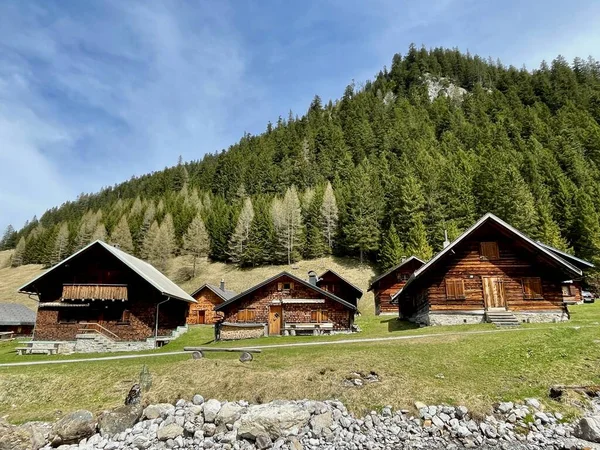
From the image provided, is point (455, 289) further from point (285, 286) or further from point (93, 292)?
point (93, 292)

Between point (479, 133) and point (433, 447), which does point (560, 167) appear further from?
point (433, 447)

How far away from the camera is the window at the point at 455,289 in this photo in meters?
26.3

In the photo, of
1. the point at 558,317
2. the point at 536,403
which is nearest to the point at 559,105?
the point at 558,317

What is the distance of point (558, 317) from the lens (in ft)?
81.3

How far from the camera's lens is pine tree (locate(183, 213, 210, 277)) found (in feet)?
274

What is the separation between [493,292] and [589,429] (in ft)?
53.6

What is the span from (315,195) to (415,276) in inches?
2332

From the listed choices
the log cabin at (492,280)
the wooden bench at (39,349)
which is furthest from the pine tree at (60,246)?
the log cabin at (492,280)

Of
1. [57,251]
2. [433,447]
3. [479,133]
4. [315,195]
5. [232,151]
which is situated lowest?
[433,447]

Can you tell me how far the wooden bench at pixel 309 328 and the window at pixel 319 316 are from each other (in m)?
0.35

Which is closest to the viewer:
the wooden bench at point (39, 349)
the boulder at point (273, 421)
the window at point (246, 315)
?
the boulder at point (273, 421)

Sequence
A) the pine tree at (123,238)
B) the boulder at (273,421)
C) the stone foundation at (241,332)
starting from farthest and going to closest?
the pine tree at (123,238)
the stone foundation at (241,332)
the boulder at (273,421)

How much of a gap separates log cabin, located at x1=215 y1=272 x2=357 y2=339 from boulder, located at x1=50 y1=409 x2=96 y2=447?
17.7 metres

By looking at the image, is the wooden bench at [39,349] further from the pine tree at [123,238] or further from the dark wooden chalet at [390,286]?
the pine tree at [123,238]
